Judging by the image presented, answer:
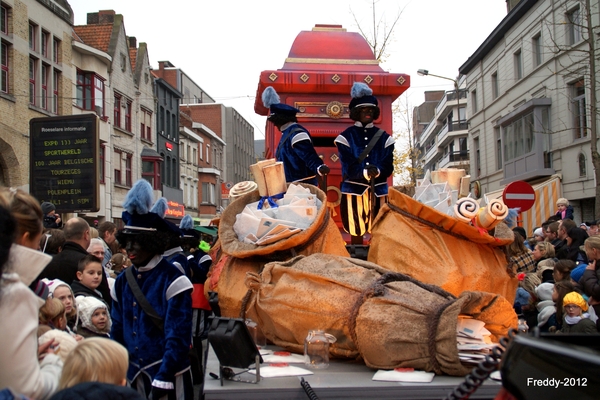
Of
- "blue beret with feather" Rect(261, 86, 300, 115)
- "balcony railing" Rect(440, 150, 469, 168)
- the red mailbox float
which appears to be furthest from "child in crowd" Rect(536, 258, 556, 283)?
"balcony railing" Rect(440, 150, 469, 168)

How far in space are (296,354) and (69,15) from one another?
23301mm

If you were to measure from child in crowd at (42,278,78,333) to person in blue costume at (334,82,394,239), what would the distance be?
105 inches

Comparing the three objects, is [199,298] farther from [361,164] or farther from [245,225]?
[361,164]

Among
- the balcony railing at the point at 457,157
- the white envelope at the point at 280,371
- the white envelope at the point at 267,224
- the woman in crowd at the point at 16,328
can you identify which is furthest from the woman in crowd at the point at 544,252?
the balcony railing at the point at 457,157

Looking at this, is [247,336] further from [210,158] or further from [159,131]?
[210,158]

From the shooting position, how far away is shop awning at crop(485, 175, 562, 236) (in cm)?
1944

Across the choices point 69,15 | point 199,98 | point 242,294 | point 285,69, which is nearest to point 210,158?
point 199,98

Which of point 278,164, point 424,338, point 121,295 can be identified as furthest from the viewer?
point 278,164

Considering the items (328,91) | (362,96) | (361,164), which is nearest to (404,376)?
(361,164)

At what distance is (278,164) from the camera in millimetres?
5102

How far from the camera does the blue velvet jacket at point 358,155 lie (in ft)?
19.4

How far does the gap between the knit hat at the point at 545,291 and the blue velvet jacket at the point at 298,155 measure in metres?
2.82

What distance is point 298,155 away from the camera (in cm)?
614

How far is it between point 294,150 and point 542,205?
1678 cm
